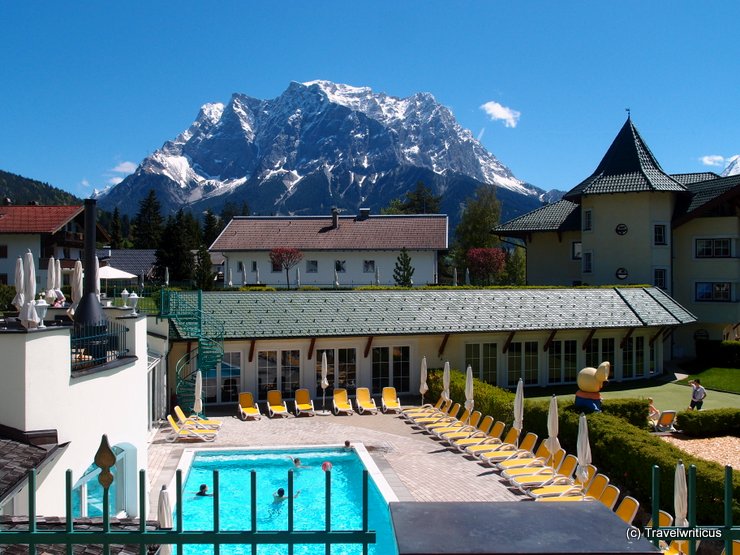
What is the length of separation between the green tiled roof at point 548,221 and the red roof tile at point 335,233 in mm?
8979

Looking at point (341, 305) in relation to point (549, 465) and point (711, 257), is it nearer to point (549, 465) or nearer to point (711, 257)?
point (549, 465)

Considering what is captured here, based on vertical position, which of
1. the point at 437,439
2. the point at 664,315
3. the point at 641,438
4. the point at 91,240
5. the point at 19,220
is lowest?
the point at 437,439

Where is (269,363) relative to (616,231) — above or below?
below

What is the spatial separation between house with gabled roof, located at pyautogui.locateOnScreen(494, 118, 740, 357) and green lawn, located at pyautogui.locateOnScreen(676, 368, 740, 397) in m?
5.42

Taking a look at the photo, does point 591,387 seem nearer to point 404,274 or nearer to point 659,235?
point 659,235

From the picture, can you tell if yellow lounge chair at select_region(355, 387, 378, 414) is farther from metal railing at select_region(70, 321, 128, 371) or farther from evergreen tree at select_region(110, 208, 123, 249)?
evergreen tree at select_region(110, 208, 123, 249)

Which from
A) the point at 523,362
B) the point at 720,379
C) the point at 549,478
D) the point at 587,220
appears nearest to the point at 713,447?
the point at 549,478

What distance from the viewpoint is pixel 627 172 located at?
39375 mm

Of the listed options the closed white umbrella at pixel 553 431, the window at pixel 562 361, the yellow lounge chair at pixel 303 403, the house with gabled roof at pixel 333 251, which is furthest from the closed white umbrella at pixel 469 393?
the house with gabled roof at pixel 333 251

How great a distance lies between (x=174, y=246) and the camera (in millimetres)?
63812

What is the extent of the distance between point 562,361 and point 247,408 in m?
14.2

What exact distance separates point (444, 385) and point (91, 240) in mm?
12870

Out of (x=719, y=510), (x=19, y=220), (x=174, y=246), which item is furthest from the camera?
(x=174, y=246)

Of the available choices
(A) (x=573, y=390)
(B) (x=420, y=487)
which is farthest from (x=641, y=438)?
(A) (x=573, y=390)
